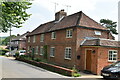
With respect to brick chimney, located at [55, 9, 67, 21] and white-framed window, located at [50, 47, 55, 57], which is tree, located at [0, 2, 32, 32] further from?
brick chimney, located at [55, 9, 67, 21]

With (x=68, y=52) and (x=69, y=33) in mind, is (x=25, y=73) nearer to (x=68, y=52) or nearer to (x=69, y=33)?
(x=68, y=52)

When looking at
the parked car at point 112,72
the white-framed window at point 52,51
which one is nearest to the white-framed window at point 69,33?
the white-framed window at point 52,51

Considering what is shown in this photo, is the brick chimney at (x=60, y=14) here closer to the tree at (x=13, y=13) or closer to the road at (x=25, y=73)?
the road at (x=25, y=73)

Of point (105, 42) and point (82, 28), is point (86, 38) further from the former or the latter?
point (105, 42)

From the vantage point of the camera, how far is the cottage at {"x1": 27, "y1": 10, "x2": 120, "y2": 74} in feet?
52.0

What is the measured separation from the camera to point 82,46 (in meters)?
18.0

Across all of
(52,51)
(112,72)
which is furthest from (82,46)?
(52,51)

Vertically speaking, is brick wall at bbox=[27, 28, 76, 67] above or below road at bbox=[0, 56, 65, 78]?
above

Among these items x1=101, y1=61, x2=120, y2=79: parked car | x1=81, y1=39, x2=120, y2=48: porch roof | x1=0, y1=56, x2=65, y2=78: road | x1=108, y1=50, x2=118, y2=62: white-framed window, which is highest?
x1=81, y1=39, x2=120, y2=48: porch roof

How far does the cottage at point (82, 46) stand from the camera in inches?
624

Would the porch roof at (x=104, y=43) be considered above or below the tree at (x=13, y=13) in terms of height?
below

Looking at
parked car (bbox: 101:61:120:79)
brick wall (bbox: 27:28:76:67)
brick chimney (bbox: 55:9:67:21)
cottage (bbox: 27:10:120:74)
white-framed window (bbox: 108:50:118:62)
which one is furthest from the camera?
brick chimney (bbox: 55:9:67:21)

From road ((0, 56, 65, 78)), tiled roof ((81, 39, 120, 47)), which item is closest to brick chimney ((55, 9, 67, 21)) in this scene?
tiled roof ((81, 39, 120, 47))

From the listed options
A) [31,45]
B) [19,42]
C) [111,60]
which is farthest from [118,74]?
[19,42]
